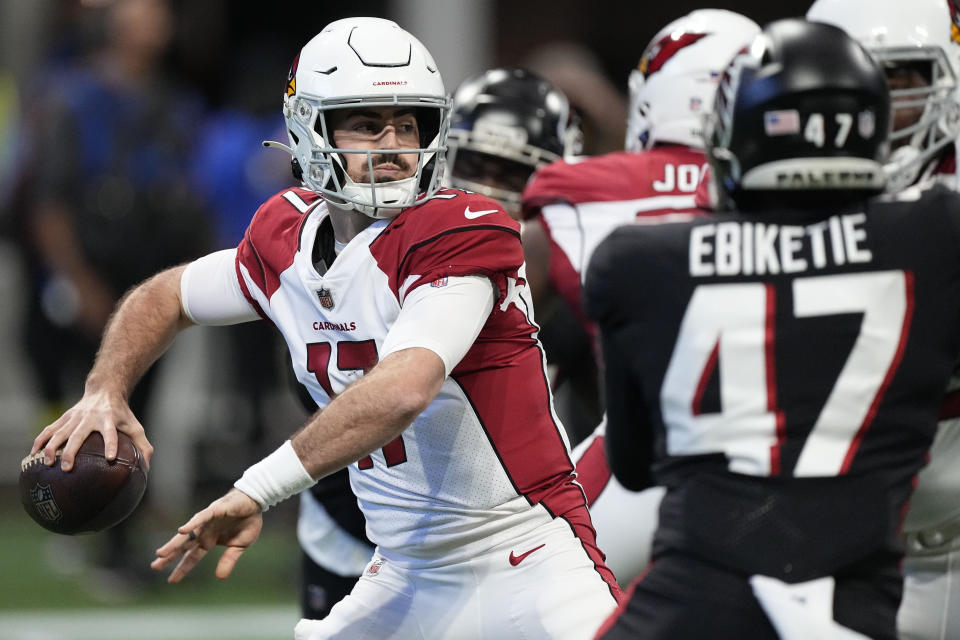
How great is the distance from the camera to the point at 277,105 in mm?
8430

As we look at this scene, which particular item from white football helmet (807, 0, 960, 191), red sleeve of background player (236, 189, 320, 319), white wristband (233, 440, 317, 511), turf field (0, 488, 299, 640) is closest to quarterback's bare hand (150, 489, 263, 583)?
white wristband (233, 440, 317, 511)

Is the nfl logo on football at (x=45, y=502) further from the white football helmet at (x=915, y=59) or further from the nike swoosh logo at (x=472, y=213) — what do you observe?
the white football helmet at (x=915, y=59)

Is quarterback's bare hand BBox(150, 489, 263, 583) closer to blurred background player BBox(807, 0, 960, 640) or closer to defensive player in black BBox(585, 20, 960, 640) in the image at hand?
defensive player in black BBox(585, 20, 960, 640)

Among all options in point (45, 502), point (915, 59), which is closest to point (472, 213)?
point (45, 502)

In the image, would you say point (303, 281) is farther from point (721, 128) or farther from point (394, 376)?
point (721, 128)

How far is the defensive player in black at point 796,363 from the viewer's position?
2367 mm

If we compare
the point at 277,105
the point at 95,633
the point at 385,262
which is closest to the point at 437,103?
the point at 385,262

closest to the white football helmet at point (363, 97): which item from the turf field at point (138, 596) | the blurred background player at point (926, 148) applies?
the blurred background player at point (926, 148)

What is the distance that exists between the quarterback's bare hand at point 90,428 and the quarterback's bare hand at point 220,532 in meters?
0.51

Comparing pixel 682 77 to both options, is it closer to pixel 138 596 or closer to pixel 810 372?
pixel 810 372

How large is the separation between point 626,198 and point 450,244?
4.00 feet

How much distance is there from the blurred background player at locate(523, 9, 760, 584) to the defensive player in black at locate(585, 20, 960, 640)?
1432 millimetres

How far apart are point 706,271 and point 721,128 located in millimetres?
302

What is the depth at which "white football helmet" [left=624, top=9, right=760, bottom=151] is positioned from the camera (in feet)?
13.9
